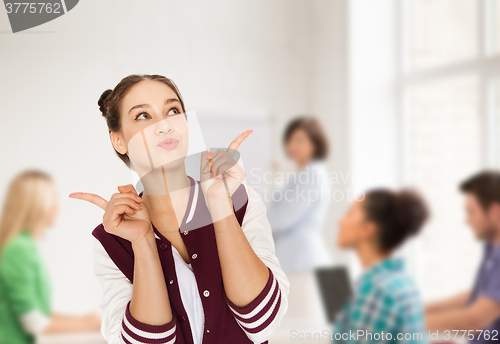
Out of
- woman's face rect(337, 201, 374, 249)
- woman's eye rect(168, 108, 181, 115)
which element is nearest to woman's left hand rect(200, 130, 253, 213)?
woman's eye rect(168, 108, 181, 115)

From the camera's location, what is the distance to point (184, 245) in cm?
68

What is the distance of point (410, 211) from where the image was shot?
83 centimetres

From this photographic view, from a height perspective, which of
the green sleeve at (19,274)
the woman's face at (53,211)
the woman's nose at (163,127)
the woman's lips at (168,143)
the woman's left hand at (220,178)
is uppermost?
the woman's nose at (163,127)

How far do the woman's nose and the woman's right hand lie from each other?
0.37 feet

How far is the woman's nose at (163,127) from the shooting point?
64 centimetres

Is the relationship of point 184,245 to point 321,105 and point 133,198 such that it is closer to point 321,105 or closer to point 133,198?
point 133,198

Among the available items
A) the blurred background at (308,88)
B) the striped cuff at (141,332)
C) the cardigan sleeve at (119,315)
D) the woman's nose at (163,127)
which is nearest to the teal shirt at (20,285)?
the blurred background at (308,88)

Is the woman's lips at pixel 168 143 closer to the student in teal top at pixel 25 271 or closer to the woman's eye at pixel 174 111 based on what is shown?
the woman's eye at pixel 174 111

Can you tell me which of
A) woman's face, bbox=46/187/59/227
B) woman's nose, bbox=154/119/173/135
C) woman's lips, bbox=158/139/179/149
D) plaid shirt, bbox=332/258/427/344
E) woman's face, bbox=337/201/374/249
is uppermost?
woman's nose, bbox=154/119/173/135

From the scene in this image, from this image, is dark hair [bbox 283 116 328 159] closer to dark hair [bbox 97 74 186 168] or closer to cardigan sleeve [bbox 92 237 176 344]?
dark hair [bbox 97 74 186 168]

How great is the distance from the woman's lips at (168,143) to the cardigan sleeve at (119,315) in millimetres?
224

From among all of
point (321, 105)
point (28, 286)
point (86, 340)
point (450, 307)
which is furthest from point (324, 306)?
point (28, 286)

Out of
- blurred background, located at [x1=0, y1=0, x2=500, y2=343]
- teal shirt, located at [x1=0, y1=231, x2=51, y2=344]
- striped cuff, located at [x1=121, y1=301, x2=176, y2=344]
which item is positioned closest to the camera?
striped cuff, located at [x1=121, y1=301, x2=176, y2=344]

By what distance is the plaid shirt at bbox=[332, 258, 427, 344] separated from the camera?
0.82m
